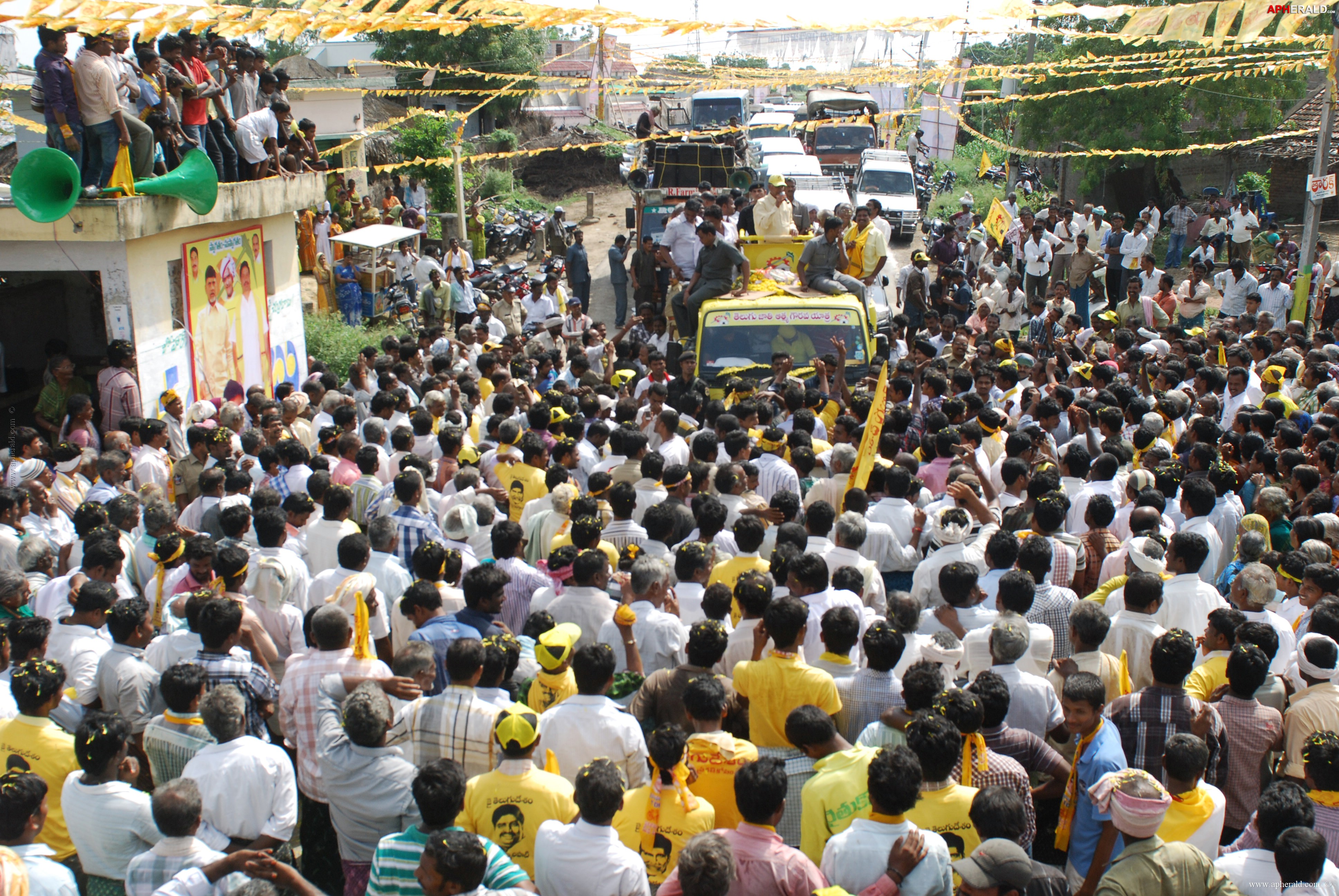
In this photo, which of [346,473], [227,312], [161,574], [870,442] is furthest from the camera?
[227,312]

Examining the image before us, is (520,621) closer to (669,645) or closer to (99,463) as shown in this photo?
(669,645)

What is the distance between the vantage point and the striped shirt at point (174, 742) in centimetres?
427

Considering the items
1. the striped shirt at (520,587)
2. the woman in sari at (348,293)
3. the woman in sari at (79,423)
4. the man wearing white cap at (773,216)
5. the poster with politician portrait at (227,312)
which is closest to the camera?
the striped shirt at (520,587)

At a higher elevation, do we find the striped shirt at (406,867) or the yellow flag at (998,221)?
the yellow flag at (998,221)

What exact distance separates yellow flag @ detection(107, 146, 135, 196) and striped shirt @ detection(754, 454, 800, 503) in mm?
5681

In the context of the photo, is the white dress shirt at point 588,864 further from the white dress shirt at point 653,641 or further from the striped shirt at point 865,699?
the white dress shirt at point 653,641

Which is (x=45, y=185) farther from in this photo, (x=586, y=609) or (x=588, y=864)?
(x=588, y=864)

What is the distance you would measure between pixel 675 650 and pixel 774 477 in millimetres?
2310

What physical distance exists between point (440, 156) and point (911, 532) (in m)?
21.6

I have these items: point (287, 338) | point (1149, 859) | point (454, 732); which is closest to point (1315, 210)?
point (287, 338)

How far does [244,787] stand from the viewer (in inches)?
157

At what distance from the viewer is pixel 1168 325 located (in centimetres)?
1299

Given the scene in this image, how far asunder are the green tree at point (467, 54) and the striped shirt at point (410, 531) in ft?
113

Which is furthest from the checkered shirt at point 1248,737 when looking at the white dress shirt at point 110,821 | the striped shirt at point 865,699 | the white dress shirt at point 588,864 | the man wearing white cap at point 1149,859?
the white dress shirt at point 110,821
